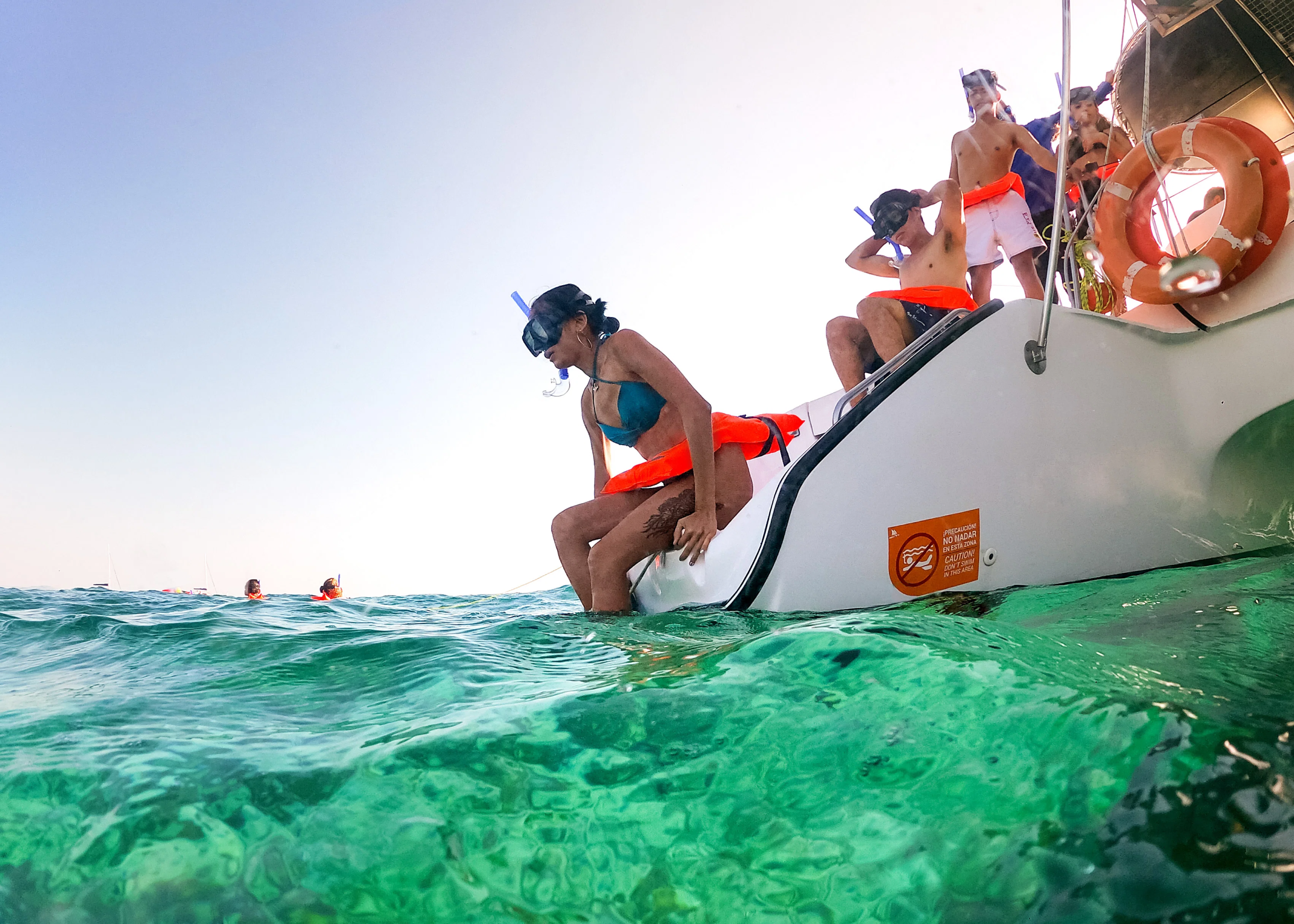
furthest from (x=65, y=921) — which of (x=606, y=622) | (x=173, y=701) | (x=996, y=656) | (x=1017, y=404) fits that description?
(x=1017, y=404)

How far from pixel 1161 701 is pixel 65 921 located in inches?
44.7

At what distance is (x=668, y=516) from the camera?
7.93ft

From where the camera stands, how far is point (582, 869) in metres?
0.69

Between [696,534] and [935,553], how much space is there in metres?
0.74

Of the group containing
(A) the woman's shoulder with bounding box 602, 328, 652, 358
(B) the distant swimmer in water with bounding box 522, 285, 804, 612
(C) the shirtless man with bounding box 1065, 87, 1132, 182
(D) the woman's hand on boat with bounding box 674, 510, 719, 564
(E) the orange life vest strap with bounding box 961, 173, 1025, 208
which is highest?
(C) the shirtless man with bounding box 1065, 87, 1132, 182

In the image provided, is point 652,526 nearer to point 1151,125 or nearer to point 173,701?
point 173,701

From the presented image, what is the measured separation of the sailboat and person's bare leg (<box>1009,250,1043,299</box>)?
1.37 metres

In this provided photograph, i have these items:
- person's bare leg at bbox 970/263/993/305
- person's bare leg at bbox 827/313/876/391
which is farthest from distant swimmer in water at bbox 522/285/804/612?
person's bare leg at bbox 970/263/993/305

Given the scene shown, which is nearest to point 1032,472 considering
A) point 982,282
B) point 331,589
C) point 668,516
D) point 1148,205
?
point 668,516

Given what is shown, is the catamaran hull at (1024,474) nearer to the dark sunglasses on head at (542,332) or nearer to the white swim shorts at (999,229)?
the dark sunglasses on head at (542,332)

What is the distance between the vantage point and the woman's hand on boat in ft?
7.45

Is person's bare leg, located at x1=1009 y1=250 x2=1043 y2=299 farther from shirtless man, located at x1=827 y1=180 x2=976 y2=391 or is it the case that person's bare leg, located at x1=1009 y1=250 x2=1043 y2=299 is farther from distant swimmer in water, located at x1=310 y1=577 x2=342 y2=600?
distant swimmer in water, located at x1=310 y1=577 x2=342 y2=600

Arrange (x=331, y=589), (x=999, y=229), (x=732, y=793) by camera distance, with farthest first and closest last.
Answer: (x=331, y=589), (x=999, y=229), (x=732, y=793)

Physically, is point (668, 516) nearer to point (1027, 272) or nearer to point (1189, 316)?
point (1189, 316)
